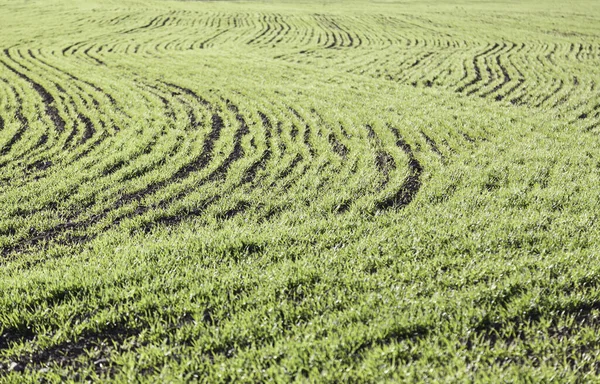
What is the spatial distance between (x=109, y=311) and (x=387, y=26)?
154 ft

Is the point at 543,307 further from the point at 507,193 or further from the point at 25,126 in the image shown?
the point at 25,126

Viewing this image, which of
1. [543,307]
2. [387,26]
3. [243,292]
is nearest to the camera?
[543,307]

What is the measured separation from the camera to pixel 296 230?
23.7ft

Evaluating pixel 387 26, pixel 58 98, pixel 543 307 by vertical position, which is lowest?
pixel 543 307

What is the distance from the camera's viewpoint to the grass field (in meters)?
4.47

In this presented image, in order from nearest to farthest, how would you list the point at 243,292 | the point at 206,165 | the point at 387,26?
the point at 243,292 < the point at 206,165 < the point at 387,26

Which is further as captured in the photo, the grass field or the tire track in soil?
the tire track in soil

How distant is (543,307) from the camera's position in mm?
4867

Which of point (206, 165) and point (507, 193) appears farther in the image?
point (206, 165)

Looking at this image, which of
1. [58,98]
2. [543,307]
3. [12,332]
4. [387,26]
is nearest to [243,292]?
[12,332]

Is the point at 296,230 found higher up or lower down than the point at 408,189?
lower down

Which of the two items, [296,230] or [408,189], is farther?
[408,189]

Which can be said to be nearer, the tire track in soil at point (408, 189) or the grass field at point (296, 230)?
the grass field at point (296, 230)

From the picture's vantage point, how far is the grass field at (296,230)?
447 centimetres
